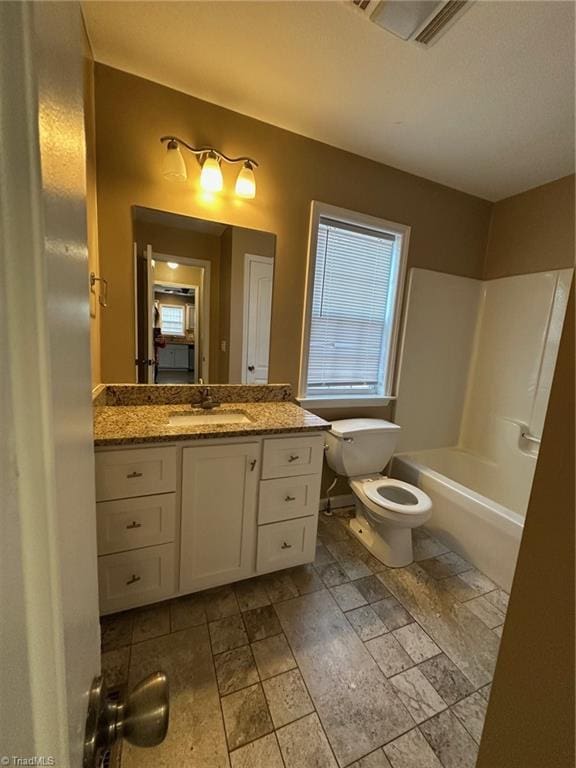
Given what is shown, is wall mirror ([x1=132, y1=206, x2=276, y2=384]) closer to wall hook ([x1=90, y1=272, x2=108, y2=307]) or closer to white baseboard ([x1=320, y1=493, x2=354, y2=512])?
wall hook ([x1=90, y1=272, x2=108, y2=307])

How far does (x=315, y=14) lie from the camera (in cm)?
118

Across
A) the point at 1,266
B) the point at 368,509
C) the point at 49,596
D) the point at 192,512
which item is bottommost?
the point at 368,509

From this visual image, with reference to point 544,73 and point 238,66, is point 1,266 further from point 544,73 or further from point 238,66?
point 544,73

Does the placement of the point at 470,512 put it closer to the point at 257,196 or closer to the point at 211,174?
the point at 257,196

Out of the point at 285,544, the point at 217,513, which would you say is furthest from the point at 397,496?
the point at 217,513

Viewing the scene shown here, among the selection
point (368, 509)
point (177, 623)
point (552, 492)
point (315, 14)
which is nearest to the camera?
point (552, 492)

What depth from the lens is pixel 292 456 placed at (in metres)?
1.58

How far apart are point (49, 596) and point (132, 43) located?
2.03 m

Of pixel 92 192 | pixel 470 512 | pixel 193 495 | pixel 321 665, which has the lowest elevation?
pixel 321 665

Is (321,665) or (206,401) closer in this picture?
(321,665)

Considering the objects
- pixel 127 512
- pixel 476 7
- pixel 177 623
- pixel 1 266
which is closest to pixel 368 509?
pixel 177 623

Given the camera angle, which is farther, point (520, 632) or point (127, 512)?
point (127, 512)

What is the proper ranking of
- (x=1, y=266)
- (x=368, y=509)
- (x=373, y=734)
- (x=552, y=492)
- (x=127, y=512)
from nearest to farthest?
1. (x=1, y=266)
2. (x=552, y=492)
3. (x=373, y=734)
4. (x=127, y=512)
5. (x=368, y=509)

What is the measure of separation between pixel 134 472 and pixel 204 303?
1004 millimetres
